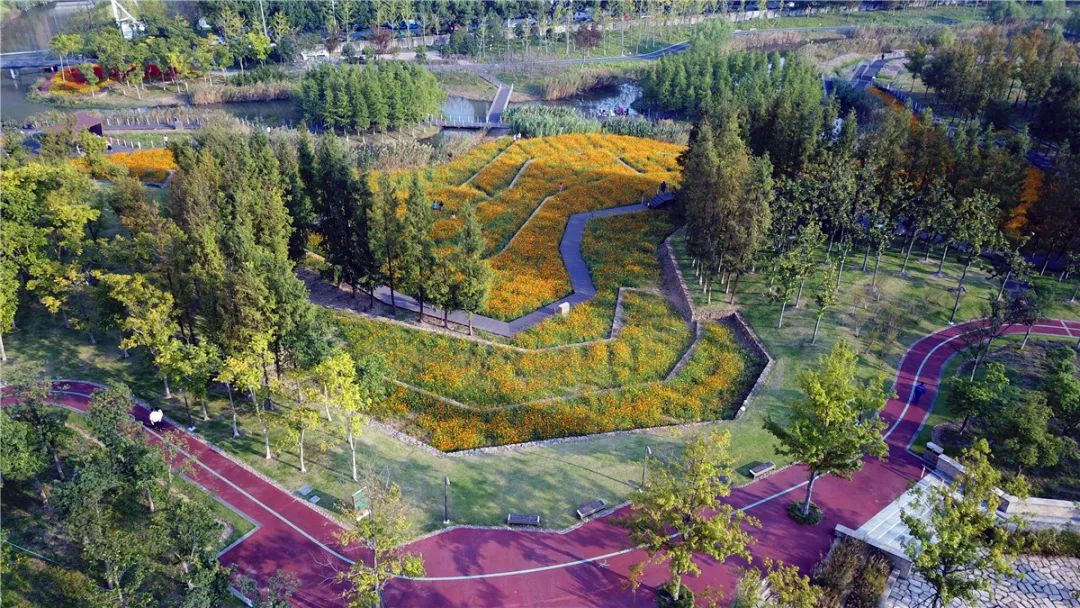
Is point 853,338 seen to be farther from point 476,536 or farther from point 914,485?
point 476,536

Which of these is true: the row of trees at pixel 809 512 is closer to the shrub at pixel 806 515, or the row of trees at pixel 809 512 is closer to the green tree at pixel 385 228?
the shrub at pixel 806 515

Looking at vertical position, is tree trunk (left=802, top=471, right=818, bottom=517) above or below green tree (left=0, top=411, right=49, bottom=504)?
below

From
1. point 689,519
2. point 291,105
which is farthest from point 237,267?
point 291,105

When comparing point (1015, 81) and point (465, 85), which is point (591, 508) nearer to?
point (1015, 81)

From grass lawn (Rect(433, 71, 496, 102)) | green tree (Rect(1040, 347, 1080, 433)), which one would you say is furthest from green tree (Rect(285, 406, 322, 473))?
grass lawn (Rect(433, 71, 496, 102))

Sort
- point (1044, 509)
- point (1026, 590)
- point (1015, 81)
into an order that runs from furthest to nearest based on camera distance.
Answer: point (1015, 81), point (1044, 509), point (1026, 590)

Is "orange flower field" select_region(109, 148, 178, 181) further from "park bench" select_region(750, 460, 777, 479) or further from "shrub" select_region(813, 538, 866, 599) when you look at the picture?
"shrub" select_region(813, 538, 866, 599)

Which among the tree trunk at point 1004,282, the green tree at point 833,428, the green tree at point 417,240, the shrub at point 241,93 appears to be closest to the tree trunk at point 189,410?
the green tree at point 417,240
